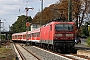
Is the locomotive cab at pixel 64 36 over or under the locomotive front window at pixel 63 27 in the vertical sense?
under

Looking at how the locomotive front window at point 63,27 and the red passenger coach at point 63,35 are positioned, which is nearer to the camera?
the red passenger coach at point 63,35

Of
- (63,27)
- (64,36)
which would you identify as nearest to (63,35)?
(64,36)

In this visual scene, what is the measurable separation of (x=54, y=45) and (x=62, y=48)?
3.64ft

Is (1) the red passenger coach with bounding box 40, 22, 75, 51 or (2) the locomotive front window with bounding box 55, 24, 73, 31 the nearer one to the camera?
(1) the red passenger coach with bounding box 40, 22, 75, 51

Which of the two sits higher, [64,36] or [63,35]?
[63,35]

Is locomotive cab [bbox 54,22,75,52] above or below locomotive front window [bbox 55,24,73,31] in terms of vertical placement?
below

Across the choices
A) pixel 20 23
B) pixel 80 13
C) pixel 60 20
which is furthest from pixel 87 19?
pixel 20 23

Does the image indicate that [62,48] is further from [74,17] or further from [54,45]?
[74,17]

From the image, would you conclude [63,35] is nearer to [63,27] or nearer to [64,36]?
[64,36]

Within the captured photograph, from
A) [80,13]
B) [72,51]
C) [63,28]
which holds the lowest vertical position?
[72,51]

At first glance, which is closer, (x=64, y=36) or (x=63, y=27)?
(x=64, y=36)

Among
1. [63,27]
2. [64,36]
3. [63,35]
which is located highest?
[63,27]

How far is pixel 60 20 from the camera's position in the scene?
97.6 ft

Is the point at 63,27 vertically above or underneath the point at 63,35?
above
